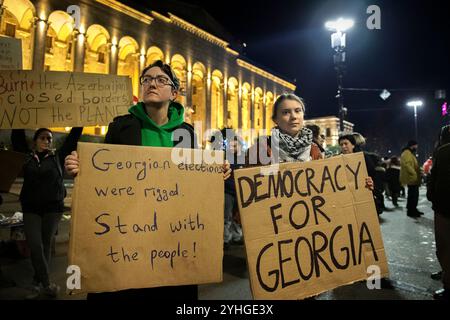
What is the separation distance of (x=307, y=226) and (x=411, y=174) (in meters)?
8.37

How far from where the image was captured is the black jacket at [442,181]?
123 inches

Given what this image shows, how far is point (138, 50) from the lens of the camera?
24969 mm

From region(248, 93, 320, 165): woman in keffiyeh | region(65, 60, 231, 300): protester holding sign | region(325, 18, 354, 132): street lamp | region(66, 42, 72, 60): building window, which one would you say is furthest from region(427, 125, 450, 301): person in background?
region(66, 42, 72, 60): building window

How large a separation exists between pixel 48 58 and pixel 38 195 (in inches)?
→ 889

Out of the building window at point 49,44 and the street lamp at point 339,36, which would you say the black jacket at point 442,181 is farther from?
the building window at point 49,44

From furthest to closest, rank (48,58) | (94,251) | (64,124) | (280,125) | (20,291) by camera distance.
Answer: (48,58) → (20,291) → (64,124) → (280,125) → (94,251)

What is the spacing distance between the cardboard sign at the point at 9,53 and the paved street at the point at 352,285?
259 centimetres

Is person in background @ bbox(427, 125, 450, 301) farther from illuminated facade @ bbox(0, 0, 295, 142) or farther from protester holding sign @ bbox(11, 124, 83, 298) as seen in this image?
illuminated facade @ bbox(0, 0, 295, 142)

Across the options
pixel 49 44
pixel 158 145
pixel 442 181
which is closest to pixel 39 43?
pixel 49 44
